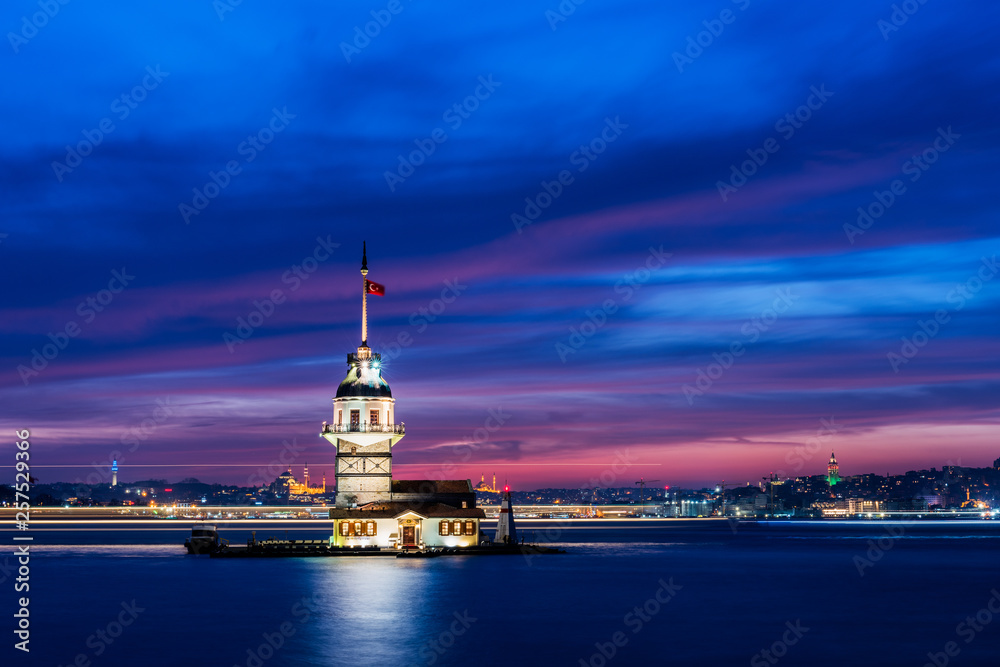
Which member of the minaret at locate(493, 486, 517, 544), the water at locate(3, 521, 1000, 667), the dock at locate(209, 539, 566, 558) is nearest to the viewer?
the water at locate(3, 521, 1000, 667)

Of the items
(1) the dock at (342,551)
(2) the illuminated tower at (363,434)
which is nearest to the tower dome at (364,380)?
(2) the illuminated tower at (363,434)

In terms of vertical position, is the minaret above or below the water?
above

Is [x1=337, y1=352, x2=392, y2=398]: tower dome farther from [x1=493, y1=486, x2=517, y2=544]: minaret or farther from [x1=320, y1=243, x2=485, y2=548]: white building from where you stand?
[x1=493, y1=486, x2=517, y2=544]: minaret

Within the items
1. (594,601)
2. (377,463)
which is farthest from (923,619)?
(377,463)

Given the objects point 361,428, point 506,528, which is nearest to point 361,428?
point 361,428

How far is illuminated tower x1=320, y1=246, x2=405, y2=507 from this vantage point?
95500 mm

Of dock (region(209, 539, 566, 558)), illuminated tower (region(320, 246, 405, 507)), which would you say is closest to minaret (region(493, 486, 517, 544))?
dock (region(209, 539, 566, 558))

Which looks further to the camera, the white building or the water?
the white building

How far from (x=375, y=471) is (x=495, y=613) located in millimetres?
37176

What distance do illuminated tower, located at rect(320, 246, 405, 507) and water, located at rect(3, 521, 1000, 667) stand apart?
20.5 feet

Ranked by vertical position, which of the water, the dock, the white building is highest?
the white building

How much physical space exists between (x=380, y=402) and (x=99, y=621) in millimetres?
40266

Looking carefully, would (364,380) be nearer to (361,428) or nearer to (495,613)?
(361,428)

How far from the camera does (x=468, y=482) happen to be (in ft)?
318
